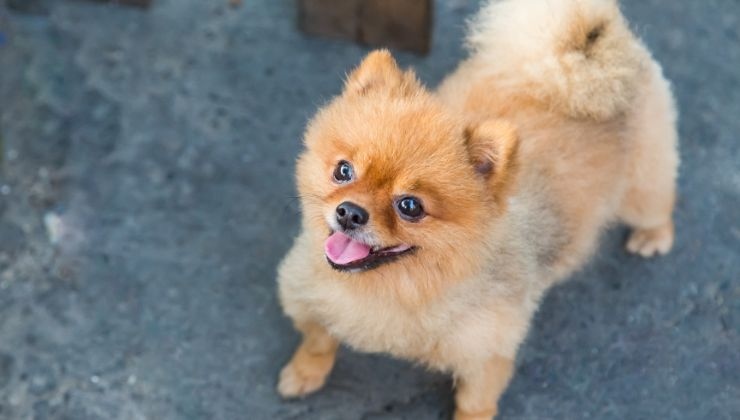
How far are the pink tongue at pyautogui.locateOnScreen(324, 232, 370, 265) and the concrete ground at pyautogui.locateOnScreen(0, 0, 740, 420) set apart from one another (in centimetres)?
107

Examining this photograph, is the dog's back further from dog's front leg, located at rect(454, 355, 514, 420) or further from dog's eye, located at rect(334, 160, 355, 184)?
dog's eye, located at rect(334, 160, 355, 184)

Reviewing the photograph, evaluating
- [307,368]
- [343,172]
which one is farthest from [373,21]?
[343,172]

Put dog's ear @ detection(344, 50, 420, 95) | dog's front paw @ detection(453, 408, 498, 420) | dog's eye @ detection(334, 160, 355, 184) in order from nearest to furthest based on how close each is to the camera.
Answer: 1. dog's eye @ detection(334, 160, 355, 184)
2. dog's ear @ detection(344, 50, 420, 95)
3. dog's front paw @ detection(453, 408, 498, 420)

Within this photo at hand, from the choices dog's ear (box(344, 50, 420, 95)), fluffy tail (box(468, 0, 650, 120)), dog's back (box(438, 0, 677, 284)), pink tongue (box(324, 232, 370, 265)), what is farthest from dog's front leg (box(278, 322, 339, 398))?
fluffy tail (box(468, 0, 650, 120))

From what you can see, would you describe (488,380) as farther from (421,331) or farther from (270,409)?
(270,409)

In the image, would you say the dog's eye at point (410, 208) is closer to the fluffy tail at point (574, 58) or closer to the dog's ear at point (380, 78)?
the dog's ear at point (380, 78)

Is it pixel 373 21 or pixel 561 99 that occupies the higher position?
pixel 561 99

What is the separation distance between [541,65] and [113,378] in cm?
209

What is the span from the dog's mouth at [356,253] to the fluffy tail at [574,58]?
0.95 meters

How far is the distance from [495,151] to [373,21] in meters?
2.08

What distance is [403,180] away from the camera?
7.79 ft

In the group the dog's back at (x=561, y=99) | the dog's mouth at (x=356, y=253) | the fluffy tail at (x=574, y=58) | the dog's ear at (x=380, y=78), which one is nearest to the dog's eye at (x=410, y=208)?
the dog's mouth at (x=356, y=253)

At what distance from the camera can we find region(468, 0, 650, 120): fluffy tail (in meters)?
3.01

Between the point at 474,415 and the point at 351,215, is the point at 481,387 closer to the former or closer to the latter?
the point at 474,415
